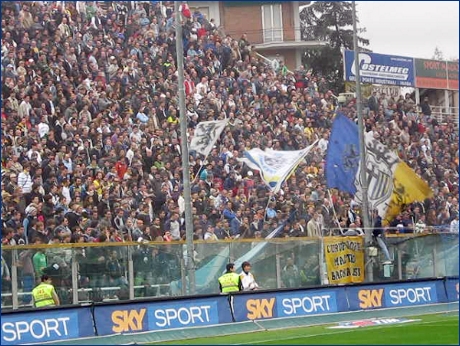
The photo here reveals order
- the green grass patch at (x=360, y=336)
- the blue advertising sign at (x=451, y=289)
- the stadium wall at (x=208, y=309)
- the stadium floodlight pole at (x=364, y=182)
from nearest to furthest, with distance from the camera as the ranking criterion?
the green grass patch at (x=360, y=336)
the stadium wall at (x=208, y=309)
the blue advertising sign at (x=451, y=289)
the stadium floodlight pole at (x=364, y=182)

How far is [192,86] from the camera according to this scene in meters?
32.7

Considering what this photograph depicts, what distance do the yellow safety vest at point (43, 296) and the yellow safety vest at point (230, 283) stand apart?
3.85 meters

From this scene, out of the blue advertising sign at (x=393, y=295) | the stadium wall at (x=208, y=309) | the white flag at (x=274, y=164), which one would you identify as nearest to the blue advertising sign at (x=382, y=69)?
the white flag at (x=274, y=164)

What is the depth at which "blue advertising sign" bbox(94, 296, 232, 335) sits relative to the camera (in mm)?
20172

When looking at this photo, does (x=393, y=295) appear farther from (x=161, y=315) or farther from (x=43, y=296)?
(x=43, y=296)

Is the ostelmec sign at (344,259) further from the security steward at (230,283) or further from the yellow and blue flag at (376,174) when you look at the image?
the security steward at (230,283)

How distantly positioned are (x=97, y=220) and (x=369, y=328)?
7.21 m

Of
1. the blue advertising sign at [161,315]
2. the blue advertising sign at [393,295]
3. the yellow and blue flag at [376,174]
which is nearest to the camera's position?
the blue advertising sign at [161,315]

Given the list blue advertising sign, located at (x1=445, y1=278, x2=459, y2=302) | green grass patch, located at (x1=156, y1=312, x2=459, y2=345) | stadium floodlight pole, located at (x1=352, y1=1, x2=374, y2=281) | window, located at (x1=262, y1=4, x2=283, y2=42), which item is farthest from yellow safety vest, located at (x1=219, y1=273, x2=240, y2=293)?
window, located at (x1=262, y1=4, x2=283, y2=42)

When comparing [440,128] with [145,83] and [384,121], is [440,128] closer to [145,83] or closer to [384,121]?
[384,121]

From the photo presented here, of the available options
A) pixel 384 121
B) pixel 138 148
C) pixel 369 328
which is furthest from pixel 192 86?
pixel 369 328

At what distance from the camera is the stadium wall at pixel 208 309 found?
1909cm

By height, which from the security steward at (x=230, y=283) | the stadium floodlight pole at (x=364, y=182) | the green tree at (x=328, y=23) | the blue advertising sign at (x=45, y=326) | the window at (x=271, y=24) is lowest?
the blue advertising sign at (x=45, y=326)

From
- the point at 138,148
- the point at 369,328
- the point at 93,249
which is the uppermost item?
the point at 138,148
